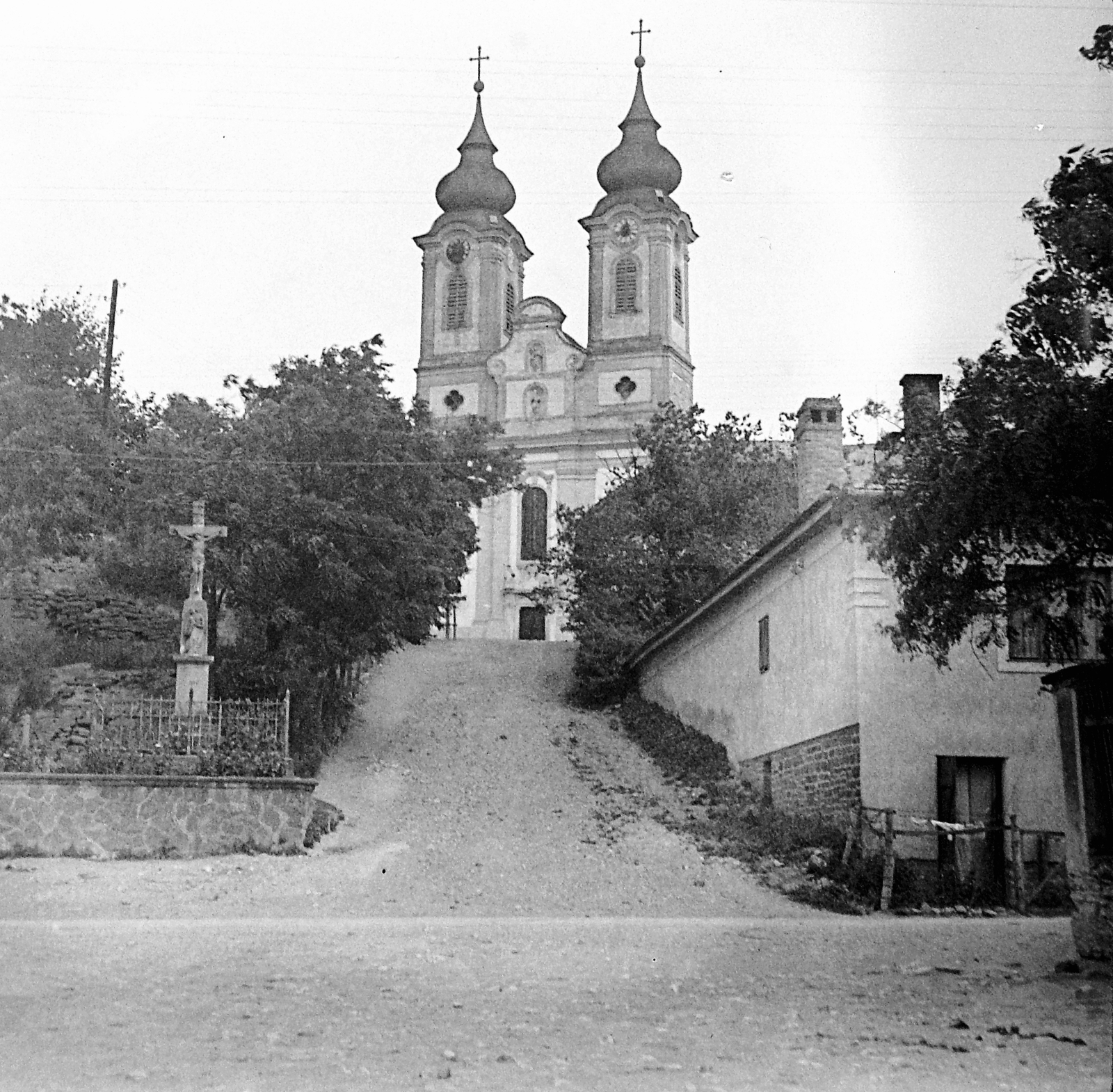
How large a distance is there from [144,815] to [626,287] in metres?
41.7

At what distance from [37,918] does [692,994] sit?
7.47 metres

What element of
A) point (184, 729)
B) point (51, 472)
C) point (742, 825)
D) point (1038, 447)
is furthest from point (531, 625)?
point (1038, 447)

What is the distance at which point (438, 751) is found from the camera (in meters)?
27.9

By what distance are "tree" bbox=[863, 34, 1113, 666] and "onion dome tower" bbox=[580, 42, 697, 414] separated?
42.3 m

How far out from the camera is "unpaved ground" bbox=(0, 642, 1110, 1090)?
26.7ft

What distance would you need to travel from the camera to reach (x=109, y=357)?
4200 centimetres

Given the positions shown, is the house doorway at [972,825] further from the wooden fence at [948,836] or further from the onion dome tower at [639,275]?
the onion dome tower at [639,275]

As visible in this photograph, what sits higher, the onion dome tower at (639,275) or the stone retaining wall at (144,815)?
the onion dome tower at (639,275)

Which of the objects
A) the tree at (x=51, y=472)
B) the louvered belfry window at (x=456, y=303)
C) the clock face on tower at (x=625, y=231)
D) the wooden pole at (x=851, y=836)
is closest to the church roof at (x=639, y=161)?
the clock face on tower at (x=625, y=231)

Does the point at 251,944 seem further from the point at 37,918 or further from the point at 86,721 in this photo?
the point at 86,721

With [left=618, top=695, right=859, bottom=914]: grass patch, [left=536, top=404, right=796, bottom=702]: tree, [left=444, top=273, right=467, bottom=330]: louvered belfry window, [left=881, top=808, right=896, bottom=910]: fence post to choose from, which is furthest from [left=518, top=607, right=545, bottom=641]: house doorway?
[left=881, top=808, right=896, bottom=910]: fence post

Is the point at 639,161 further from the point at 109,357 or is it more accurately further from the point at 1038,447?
the point at 1038,447

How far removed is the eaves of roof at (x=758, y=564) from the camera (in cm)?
2028

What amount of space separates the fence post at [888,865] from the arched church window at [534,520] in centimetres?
3672
